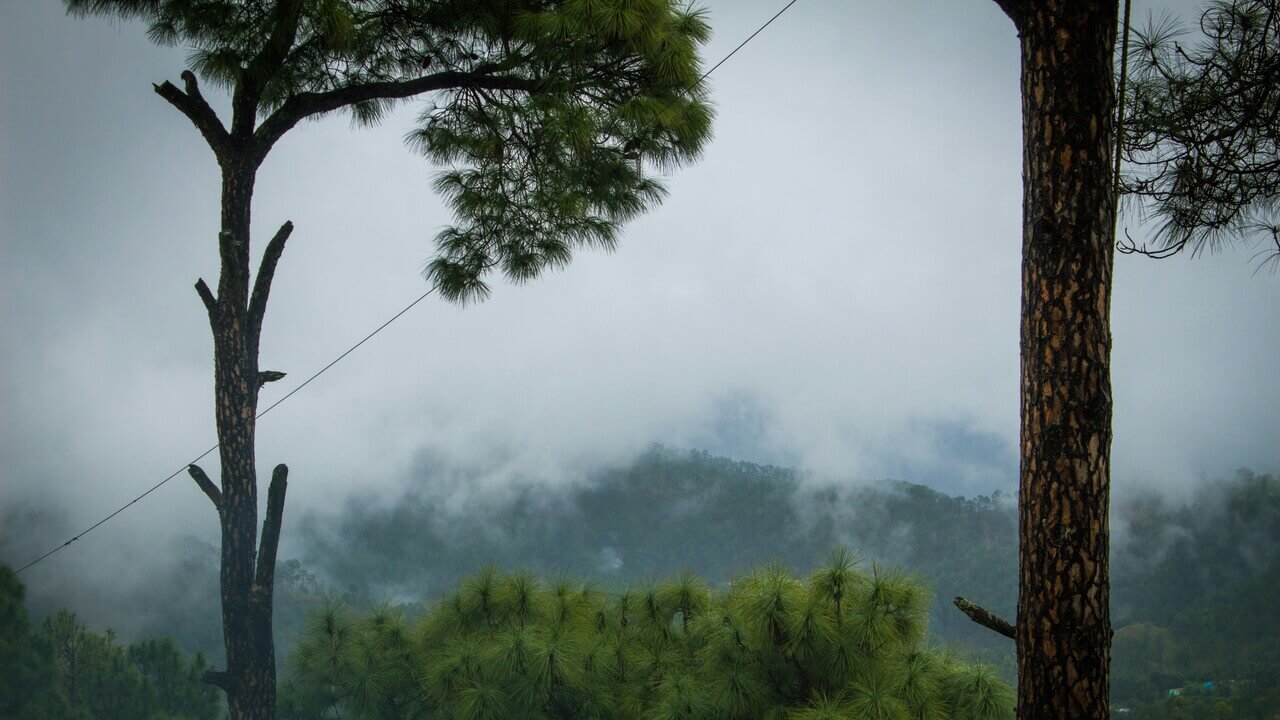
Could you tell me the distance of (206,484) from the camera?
3.84 metres

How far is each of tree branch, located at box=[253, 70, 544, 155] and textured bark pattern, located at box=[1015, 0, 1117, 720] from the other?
249cm

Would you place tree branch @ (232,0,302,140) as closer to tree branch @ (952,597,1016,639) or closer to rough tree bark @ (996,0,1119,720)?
rough tree bark @ (996,0,1119,720)

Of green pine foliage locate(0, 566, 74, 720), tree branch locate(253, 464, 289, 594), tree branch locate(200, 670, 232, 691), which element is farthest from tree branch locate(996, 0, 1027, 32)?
green pine foliage locate(0, 566, 74, 720)

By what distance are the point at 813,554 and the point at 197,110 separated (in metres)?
7.89

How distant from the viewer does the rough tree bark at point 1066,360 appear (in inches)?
65.0

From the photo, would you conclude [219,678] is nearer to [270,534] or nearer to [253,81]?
[270,534]

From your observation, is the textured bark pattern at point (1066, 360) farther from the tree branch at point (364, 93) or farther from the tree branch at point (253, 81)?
the tree branch at point (253, 81)

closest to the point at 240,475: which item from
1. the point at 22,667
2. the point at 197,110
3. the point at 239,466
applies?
the point at 239,466

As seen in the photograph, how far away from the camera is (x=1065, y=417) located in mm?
1682

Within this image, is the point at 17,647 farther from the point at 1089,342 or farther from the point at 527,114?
the point at 1089,342

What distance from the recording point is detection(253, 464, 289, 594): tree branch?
3893 millimetres

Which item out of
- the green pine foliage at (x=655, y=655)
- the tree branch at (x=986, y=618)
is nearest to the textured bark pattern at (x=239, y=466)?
the green pine foliage at (x=655, y=655)

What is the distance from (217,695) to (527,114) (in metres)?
4.17

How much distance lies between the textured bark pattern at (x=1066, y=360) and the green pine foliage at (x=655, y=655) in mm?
1405
